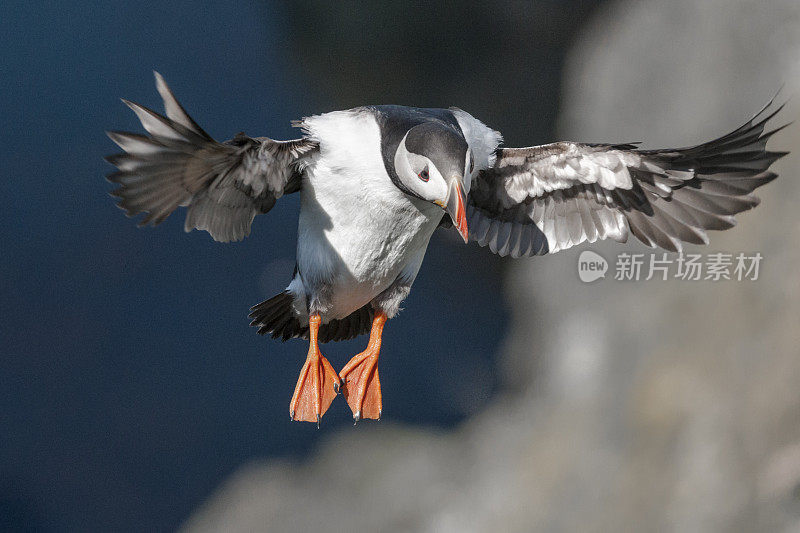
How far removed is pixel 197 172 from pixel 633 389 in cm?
311

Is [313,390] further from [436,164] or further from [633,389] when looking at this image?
[633,389]

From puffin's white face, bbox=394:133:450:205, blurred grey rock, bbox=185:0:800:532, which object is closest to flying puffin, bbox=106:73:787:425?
puffin's white face, bbox=394:133:450:205

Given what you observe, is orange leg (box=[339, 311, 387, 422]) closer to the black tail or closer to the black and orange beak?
the black tail

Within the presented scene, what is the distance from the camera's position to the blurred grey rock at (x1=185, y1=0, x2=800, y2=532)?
12.5 feet

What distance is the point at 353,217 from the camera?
1.77 m

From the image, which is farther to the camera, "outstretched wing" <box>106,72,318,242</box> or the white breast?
the white breast

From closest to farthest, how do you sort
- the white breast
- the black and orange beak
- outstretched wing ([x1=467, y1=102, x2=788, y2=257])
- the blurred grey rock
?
the black and orange beak → the white breast → outstretched wing ([x1=467, y1=102, x2=788, y2=257]) → the blurred grey rock

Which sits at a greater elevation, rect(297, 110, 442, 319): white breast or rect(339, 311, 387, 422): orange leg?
rect(297, 110, 442, 319): white breast

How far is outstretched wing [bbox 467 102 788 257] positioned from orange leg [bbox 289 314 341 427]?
23.6 inches

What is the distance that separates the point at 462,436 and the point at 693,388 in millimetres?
1274

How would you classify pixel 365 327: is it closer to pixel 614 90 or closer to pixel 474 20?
pixel 474 20

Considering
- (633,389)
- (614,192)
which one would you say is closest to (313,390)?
(614,192)

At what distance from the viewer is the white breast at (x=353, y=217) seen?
1701 mm

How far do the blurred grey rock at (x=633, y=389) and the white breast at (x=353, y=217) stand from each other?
230 centimetres
